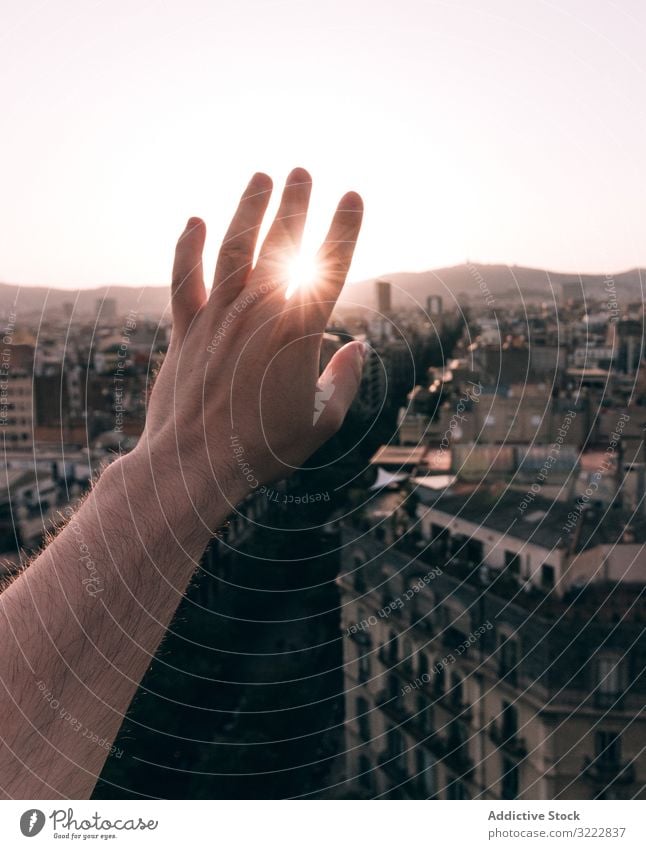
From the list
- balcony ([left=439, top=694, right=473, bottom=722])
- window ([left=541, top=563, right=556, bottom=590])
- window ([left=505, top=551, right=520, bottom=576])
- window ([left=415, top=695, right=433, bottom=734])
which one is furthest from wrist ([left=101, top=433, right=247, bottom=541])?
window ([left=415, top=695, right=433, bottom=734])

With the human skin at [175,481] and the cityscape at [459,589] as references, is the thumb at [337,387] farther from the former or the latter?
the cityscape at [459,589]

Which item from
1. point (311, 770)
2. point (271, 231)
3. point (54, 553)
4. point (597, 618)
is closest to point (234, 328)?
point (271, 231)

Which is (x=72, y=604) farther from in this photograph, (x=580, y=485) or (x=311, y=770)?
(x=311, y=770)

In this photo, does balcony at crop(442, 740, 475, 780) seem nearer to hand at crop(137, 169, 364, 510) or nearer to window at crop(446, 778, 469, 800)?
window at crop(446, 778, 469, 800)

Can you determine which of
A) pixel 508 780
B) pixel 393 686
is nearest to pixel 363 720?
pixel 393 686

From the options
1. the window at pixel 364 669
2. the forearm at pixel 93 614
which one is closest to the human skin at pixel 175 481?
the forearm at pixel 93 614
